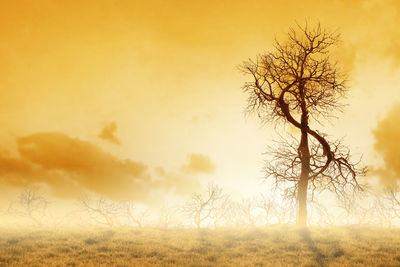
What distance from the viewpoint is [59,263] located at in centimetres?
1088

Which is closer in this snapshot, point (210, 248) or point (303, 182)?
point (210, 248)

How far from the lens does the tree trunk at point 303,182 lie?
60.3 feet

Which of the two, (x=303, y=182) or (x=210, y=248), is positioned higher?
(x=303, y=182)

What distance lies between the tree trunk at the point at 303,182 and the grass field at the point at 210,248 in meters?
1.71

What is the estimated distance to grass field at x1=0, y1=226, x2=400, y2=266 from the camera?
1107 cm

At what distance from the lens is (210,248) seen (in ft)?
44.3

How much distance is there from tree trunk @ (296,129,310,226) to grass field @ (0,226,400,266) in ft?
5.59

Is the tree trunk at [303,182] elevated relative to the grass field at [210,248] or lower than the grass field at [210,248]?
elevated

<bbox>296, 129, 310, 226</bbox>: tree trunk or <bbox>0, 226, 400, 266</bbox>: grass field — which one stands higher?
<bbox>296, 129, 310, 226</bbox>: tree trunk

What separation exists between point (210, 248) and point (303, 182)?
8.35 metres

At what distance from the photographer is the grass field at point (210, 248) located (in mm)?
11070

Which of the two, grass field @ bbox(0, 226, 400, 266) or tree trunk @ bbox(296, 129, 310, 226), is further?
tree trunk @ bbox(296, 129, 310, 226)

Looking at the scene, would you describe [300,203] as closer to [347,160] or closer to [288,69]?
[347,160]

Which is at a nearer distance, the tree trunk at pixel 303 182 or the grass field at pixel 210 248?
the grass field at pixel 210 248
